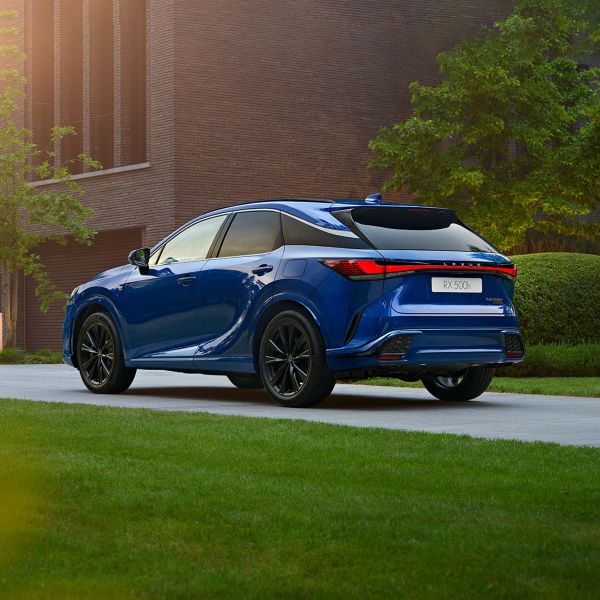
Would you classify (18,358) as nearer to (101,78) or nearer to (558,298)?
(101,78)

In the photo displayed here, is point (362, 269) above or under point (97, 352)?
above

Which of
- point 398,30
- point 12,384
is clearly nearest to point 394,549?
point 12,384

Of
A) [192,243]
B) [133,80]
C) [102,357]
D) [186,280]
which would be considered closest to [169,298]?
[186,280]

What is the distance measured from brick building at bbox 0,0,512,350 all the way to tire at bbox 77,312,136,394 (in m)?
15.8

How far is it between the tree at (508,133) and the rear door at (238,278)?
15.9 metres

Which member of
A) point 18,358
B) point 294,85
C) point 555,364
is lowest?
point 18,358

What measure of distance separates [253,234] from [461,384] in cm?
240

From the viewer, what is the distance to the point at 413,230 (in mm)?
11164

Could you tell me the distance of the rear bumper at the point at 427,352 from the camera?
10.6 metres

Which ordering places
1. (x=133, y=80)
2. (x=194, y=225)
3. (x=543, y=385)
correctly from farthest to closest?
(x=133, y=80), (x=543, y=385), (x=194, y=225)

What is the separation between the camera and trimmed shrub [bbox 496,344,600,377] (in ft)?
57.7

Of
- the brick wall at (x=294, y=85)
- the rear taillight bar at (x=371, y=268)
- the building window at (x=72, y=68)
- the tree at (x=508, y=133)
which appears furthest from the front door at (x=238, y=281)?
the building window at (x=72, y=68)

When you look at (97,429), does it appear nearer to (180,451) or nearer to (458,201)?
(180,451)

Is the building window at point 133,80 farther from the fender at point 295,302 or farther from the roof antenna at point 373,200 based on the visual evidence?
the fender at point 295,302
